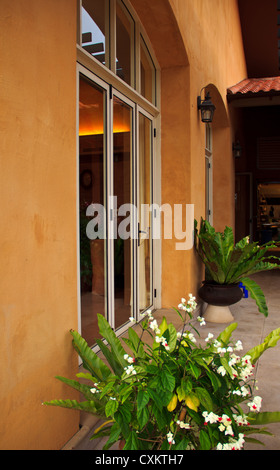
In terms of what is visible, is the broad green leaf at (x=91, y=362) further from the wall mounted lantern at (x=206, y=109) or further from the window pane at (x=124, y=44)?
the wall mounted lantern at (x=206, y=109)

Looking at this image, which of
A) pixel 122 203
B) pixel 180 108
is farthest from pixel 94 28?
pixel 180 108

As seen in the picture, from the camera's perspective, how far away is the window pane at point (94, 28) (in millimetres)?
3193

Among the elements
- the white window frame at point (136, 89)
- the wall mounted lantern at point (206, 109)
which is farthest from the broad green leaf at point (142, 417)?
the wall mounted lantern at point (206, 109)

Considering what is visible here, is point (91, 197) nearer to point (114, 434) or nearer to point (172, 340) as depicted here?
point (172, 340)

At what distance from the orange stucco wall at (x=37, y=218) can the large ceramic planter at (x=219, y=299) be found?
9.09 feet

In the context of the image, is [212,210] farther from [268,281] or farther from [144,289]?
[144,289]

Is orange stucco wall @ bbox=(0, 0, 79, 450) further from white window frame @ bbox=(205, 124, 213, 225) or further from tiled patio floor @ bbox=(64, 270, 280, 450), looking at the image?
white window frame @ bbox=(205, 124, 213, 225)

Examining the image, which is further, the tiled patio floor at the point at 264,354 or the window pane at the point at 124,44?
the window pane at the point at 124,44

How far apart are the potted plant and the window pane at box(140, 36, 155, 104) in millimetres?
1723

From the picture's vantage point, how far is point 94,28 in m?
3.34

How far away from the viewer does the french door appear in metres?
3.27

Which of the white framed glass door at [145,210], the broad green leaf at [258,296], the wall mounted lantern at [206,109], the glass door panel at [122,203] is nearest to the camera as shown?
the glass door panel at [122,203]

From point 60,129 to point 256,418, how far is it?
167cm

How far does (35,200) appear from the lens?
1866 mm
